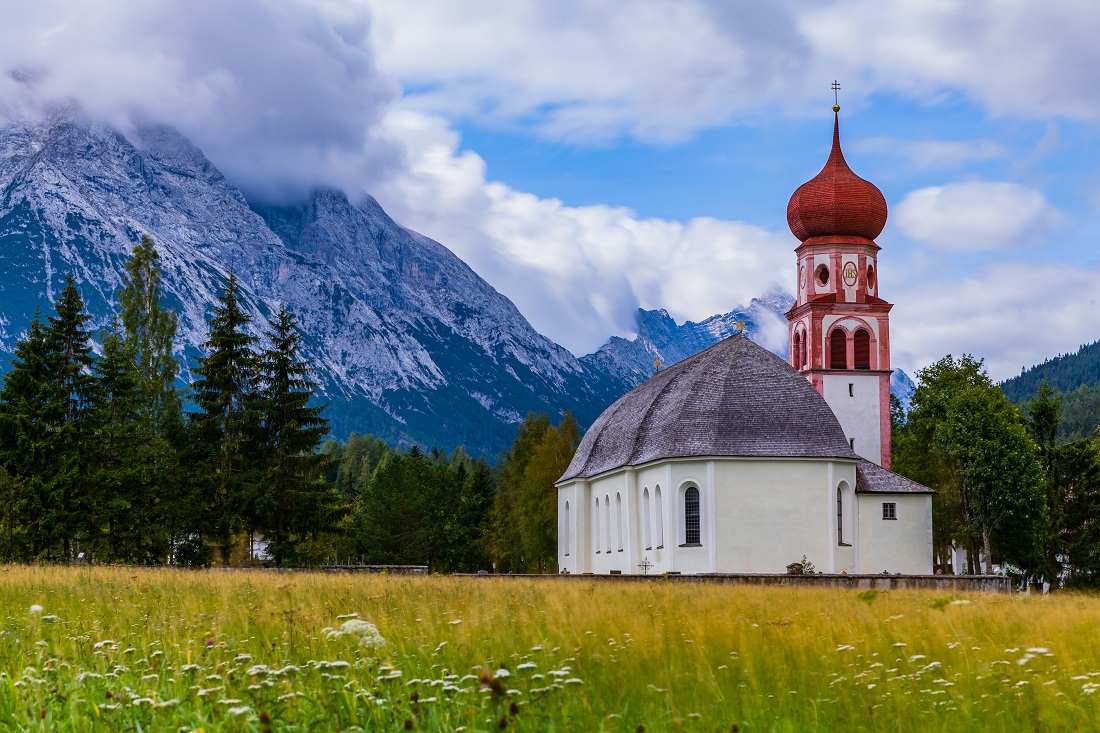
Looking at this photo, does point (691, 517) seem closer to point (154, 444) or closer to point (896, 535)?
point (896, 535)

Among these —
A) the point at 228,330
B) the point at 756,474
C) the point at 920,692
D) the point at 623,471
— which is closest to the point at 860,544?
the point at 756,474

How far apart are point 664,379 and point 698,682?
149ft

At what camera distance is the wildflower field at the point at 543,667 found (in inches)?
299

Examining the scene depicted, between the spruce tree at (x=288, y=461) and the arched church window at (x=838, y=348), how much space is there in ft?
78.9

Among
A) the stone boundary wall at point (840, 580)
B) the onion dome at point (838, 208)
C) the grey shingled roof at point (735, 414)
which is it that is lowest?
the stone boundary wall at point (840, 580)

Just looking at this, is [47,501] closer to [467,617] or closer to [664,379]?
[664,379]

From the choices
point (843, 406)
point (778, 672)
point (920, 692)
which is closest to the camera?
point (920, 692)

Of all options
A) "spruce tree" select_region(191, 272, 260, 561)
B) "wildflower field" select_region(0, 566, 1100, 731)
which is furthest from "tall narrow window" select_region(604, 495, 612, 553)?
"wildflower field" select_region(0, 566, 1100, 731)

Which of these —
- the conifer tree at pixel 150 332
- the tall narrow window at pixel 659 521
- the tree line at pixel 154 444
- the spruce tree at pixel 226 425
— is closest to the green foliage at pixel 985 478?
the tall narrow window at pixel 659 521

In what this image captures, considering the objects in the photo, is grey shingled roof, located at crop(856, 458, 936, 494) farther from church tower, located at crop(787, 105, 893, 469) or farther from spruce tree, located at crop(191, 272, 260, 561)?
spruce tree, located at crop(191, 272, 260, 561)

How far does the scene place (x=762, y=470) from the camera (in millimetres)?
45250

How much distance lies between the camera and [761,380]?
47.9 m

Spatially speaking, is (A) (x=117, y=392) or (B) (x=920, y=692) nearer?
(B) (x=920, y=692)

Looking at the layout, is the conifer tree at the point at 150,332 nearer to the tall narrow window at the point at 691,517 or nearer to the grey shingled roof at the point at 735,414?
the grey shingled roof at the point at 735,414
